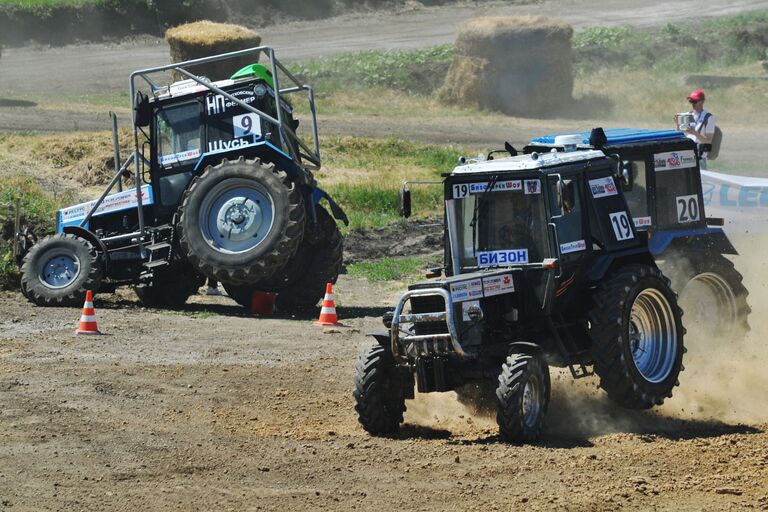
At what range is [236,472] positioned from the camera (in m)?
8.93

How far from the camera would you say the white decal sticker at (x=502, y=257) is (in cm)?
1045

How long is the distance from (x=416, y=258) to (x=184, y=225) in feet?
16.9

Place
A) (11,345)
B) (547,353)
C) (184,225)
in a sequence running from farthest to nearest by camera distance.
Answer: (184,225), (11,345), (547,353)

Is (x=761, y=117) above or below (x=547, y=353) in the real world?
above

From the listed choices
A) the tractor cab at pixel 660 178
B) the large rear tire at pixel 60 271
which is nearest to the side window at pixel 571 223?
the tractor cab at pixel 660 178

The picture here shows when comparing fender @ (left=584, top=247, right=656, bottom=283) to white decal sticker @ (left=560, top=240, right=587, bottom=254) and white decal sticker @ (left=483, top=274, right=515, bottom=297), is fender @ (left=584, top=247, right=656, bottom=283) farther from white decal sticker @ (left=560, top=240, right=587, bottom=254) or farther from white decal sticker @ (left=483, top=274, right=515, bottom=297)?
white decal sticker @ (left=483, top=274, right=515, bottom=297)

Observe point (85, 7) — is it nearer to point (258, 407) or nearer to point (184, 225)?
point (184, 225)

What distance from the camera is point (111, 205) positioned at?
55.7ft

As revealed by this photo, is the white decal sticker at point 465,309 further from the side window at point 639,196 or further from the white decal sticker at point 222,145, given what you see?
the white decal sticker at point 222,145

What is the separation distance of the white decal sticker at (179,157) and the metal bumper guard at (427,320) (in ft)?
22.8

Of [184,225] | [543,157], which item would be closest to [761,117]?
[184,225]

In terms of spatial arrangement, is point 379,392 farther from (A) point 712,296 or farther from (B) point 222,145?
(B) point 222,145

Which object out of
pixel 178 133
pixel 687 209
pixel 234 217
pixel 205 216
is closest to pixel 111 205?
pixel 178 133

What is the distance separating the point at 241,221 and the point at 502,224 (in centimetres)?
600
